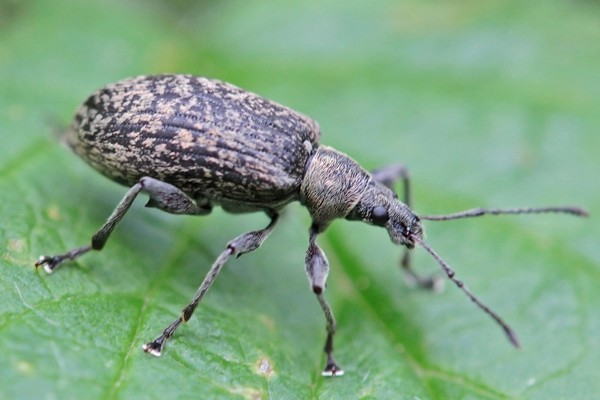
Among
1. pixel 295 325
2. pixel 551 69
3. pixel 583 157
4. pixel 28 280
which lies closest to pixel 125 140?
pixel 28 280

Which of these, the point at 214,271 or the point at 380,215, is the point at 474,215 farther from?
the point at 214,271

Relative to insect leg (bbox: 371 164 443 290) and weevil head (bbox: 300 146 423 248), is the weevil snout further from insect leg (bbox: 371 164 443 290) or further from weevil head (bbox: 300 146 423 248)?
insect leg (bbox: 371 164 443 290)

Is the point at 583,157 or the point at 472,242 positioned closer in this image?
the point at 472,242

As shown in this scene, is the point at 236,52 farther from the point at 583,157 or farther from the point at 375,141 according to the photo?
the point at 583,157

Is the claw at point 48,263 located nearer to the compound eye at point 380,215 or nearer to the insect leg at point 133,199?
the insect leg at point 133,199

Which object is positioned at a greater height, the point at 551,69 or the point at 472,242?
the point at 551,69

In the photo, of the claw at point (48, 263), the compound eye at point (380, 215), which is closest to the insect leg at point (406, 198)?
the compound eye at point (380, 215)

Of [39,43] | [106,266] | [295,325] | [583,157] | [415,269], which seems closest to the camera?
[106,266]
